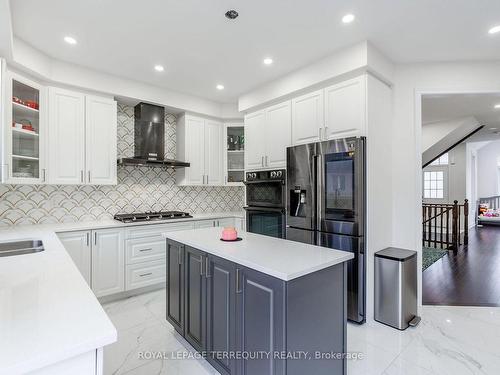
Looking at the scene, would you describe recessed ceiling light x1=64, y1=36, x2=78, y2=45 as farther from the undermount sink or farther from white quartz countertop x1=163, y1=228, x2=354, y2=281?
white quartz countertop x1=163, y1=228, x2=354, y2=281

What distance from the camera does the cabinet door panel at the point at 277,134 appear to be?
3.38 m

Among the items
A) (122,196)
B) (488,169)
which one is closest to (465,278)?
(122,196)

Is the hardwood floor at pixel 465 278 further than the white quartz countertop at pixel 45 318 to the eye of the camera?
Yes

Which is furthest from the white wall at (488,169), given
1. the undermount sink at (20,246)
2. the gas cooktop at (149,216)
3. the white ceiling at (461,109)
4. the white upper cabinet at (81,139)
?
the undermount sink at (20,246)

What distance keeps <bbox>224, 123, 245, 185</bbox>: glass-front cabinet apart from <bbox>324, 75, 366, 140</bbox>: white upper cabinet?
1.92 metres

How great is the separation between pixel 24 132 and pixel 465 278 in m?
5.83

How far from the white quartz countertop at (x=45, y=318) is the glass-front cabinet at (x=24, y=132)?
1.61 meters

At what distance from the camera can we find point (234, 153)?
4.61m

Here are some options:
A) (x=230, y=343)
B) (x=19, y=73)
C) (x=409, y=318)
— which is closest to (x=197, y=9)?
(x=19, y=73)

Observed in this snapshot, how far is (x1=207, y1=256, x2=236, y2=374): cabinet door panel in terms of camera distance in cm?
174

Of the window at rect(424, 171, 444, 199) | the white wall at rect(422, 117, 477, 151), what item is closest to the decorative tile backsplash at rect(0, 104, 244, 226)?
the white wall at rect(422, 117, 477, 151)

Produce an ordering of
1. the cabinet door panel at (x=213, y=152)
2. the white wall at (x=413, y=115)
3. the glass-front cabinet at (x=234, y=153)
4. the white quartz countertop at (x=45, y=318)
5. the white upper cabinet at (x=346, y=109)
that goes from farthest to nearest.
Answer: the glass-front cabinet at (x=234, y=153)
the cabinet door panel at (x=213, y=152)
the white wall at (x=413, y=115)
the white upper cabinet at (x=346, y=109)
the white quartz countertop at (x=45, y=318)

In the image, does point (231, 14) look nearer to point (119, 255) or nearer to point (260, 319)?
point (260, 319)

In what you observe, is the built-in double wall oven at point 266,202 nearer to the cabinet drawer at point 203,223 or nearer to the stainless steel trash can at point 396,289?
the cabinet drawer at point 203,223
